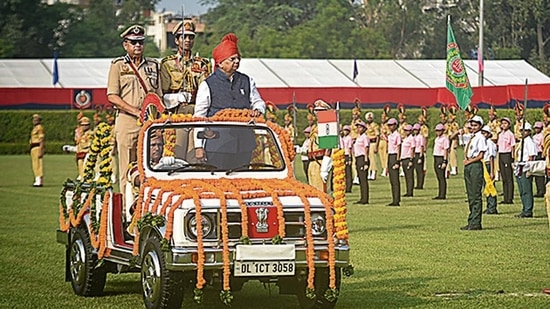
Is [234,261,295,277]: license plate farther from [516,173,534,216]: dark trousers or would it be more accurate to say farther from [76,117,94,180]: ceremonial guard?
[76,117,94,180]: ceremonial guard

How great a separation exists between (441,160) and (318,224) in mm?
20664

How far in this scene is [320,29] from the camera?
3789 inches

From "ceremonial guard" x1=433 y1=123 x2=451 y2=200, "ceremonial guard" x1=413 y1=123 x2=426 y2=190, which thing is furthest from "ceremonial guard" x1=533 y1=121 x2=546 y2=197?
"ceremonial guard" x1=413 y1=123 x2=426 y2=190

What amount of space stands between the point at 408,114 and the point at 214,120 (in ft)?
164

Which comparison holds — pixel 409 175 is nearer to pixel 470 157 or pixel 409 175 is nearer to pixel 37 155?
pixel 470 157

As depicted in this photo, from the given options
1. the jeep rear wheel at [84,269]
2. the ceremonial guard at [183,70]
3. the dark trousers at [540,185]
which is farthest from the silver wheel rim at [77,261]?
the dark trousers at [540,185]

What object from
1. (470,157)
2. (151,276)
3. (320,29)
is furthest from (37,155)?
(320,29)

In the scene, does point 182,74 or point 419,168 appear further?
point 419,168

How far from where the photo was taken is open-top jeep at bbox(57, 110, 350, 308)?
10531 millimetres

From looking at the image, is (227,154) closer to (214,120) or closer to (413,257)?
(214,120)

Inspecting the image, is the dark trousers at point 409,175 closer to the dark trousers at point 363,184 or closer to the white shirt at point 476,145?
the dark trousers at point 363,184

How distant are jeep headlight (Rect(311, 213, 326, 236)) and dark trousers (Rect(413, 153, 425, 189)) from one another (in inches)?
832

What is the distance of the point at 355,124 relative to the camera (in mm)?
34312

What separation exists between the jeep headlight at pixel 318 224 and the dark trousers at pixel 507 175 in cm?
1750
